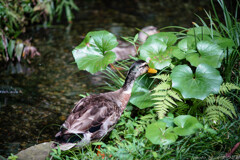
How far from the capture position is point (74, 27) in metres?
7.49

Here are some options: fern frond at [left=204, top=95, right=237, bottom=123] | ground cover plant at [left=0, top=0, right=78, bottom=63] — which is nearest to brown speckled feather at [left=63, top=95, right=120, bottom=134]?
fern frond at [left=204, top=95, right=237, bottom=123]

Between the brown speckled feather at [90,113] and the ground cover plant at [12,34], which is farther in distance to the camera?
the ground cover plant at [12,34]

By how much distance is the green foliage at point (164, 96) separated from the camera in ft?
10.3

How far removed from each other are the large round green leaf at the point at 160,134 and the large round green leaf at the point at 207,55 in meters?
0.80

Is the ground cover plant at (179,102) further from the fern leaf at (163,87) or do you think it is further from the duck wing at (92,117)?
the duck wing at (92,117)

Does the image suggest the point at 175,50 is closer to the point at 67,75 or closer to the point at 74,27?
the point at 67,75

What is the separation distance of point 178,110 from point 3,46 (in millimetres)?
3368

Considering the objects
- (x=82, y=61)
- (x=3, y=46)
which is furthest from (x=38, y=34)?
(x=82, y=61)

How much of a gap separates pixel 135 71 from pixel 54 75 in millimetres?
2293

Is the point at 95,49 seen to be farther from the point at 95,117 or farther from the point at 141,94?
the point at 95,117

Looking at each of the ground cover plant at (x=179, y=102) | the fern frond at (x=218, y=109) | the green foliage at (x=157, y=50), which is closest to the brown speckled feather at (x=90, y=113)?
the ground cover plant at (x=179, y=102)

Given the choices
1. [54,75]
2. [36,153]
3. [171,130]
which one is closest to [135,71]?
[171,130]

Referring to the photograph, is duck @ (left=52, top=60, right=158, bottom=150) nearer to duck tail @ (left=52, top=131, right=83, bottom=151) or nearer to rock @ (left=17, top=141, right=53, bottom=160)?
duck tail @ (left=52, top=131, right=83, bottom=151)

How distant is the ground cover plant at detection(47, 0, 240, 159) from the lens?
2838 mm
